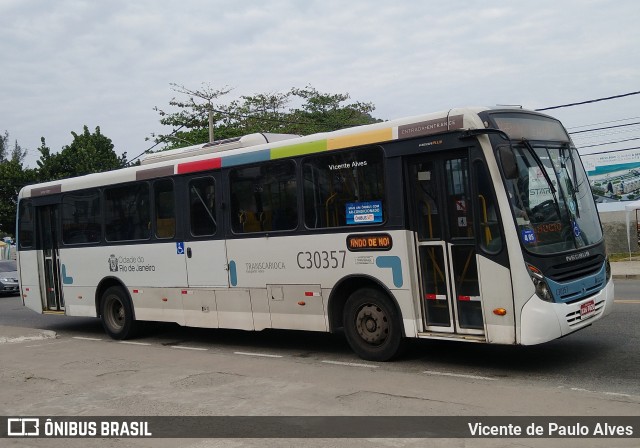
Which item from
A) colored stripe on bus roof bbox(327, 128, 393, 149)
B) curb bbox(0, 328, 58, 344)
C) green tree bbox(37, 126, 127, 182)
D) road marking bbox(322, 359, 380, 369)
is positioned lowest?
road marking bbox(322, 359, 380, 369)

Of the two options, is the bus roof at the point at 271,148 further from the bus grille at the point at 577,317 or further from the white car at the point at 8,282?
the white car at the point at 8,282

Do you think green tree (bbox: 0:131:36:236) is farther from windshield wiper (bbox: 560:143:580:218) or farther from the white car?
windshield wiper (bbox: 560:143:580:218)

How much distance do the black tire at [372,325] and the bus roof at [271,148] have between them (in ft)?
6.62

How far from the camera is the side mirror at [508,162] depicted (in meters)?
7.73

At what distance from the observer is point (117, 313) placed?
1314 centimetres

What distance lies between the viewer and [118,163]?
44.8m

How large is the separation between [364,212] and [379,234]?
0.38 metres

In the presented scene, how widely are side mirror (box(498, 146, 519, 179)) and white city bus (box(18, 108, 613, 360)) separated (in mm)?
15

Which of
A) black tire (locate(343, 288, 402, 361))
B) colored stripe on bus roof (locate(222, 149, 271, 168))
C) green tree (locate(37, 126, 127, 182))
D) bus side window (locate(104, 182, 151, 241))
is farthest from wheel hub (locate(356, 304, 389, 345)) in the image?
green tree (locate(37, 126, 127, 182))

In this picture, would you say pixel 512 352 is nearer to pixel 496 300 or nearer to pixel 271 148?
pixel 496 300

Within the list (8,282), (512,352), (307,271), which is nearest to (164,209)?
(307,271)

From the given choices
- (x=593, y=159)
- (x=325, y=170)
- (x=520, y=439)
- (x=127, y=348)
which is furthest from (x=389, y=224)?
(x=593, y=159)

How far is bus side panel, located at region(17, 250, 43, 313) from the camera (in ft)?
47.7

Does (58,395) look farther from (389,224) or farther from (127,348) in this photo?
(389,224)
